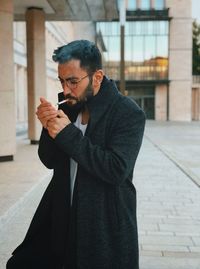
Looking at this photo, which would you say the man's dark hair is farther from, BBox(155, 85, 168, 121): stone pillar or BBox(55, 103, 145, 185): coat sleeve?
BBox(155, 85, 168, 121): stone pillar

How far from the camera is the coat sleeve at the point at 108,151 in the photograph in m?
2.11

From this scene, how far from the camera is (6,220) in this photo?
5.85 metres

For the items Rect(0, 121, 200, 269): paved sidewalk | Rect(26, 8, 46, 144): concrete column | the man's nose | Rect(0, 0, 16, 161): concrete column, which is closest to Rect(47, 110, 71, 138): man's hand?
the man's nose

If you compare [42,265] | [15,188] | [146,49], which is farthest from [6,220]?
[146,49]

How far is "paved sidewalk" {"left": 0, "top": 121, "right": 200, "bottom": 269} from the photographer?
190 inches

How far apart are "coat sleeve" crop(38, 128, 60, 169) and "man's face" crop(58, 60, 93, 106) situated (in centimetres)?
25

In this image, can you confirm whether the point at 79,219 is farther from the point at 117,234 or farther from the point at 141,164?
the point at 141,164

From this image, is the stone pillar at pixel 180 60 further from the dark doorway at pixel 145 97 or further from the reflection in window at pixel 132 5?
the reflection in window at pixel 132 5

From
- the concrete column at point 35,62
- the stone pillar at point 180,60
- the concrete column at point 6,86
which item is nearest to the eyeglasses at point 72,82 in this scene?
the concrete column at point 6,86

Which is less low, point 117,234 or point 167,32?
point 167,32

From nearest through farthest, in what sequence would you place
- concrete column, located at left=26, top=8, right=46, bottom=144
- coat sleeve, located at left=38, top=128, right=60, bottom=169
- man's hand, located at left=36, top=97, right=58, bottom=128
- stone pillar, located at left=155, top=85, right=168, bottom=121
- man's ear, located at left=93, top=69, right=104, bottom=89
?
man's hand, located at left=36, top=97, right=58, bottom=128 → man's ear, located at left=93, top=69, right=104, bottom=89 → coat sleeve, located at left=38, top=128, right=60, bottom=169 → concrete column, located at left=26, top=8, right=46, bottom=144 → stone pillar, located at left=155, top=85, right=168, bottom=121

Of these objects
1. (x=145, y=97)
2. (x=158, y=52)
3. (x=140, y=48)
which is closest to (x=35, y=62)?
(x=140, y=48)

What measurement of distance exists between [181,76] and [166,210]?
4619cm

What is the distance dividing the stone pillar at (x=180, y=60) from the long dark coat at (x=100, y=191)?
5032cm
